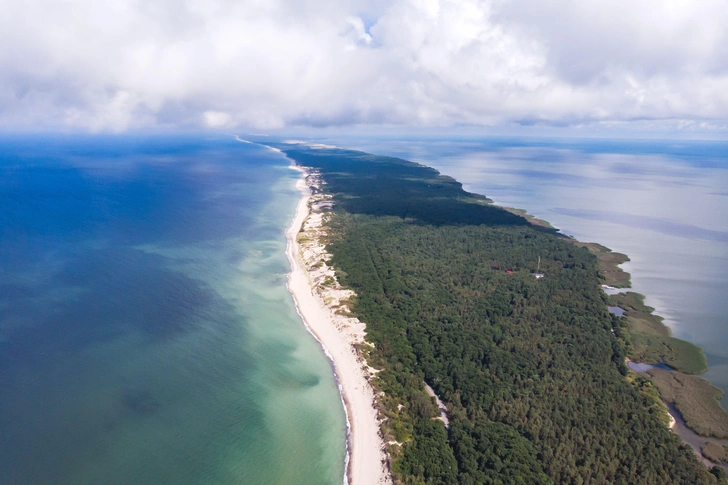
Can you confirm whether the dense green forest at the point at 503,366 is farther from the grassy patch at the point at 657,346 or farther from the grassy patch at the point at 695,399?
the grassy patch at the point at 657,346

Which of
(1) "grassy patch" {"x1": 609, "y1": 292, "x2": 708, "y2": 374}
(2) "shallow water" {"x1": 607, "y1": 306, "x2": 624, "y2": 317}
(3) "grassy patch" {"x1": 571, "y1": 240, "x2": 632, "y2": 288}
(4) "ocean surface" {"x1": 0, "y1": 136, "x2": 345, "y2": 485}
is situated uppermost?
(3) "grassy patch" {"x1": 571, "y1": 240, "x2": 632, "y2": 288}

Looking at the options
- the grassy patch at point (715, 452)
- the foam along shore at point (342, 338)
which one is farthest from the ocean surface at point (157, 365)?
the grassy patch at point (715, 452)

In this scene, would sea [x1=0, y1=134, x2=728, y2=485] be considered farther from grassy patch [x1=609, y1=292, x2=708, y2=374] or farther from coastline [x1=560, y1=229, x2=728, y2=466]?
coastline [x1=560, y1=229, x2=728, y2=466]

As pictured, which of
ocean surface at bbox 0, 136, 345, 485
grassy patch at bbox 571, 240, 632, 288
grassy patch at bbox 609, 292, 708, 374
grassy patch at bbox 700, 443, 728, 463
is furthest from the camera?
grassy patch at bbox 571, 240, 632, 288

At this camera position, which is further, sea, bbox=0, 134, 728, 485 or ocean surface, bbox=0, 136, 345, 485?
sea, bbox=0, 134, 728, 485

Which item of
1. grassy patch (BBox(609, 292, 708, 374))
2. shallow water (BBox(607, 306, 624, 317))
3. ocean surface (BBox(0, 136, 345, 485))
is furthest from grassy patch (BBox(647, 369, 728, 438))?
ocean surface (BBox(0, 136, 345, 485))

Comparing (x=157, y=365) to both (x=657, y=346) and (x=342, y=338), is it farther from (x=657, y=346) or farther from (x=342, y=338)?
(x=657, y=346)

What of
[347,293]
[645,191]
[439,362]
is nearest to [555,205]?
[645,191]

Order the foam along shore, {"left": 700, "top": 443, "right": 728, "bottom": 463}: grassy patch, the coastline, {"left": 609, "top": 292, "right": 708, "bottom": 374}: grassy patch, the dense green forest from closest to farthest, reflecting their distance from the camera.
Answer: the dense green forest, the foam along shore, {"left": 700, "top": 443, "right": 728, "bottom": 463}: grassy patch, the coastline, {"left": 609, "top": 292, "right": 708, "bottom": 374}: grassy patch
